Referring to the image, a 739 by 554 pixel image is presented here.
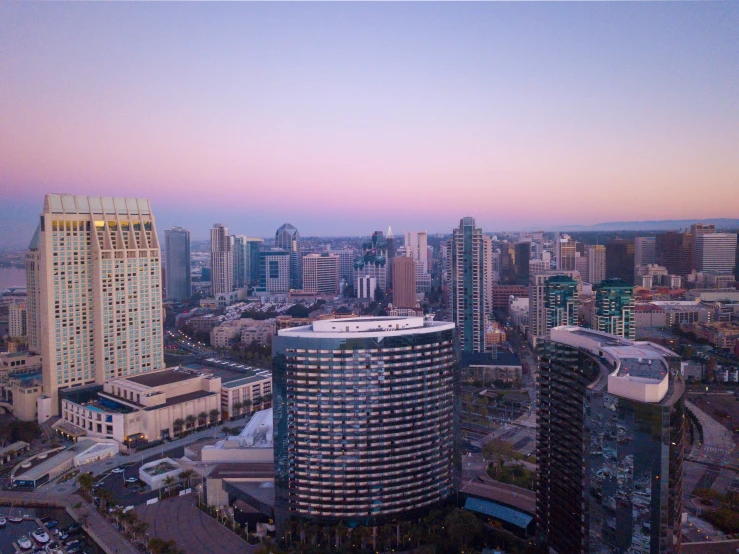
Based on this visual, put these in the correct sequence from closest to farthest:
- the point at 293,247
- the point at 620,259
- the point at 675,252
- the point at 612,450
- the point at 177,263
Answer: the point at 612,450
the point at 620,259
the point at 675,252
the point at 177,263
the point at 293,247

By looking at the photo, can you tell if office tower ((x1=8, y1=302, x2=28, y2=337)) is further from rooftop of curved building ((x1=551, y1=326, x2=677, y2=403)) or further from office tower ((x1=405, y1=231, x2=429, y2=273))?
office tower ((x1=405, y1=231, x2=429, y2=273))

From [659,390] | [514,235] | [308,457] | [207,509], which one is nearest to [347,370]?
[308,457]

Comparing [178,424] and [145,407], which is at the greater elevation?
[145,407]

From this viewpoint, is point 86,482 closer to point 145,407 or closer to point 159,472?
point 159,472

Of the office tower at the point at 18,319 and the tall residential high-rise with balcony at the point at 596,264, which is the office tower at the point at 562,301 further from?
the office tower at the point at 18,319

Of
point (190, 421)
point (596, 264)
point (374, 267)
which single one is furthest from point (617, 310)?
point (374, 267)

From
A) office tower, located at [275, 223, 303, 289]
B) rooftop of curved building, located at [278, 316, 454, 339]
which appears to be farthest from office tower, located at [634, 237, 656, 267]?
rooftop of curved building, located at [278, 316, 454, 339]

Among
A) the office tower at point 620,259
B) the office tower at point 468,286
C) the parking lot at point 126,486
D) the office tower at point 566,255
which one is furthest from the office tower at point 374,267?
the parking lot at point 126,486
